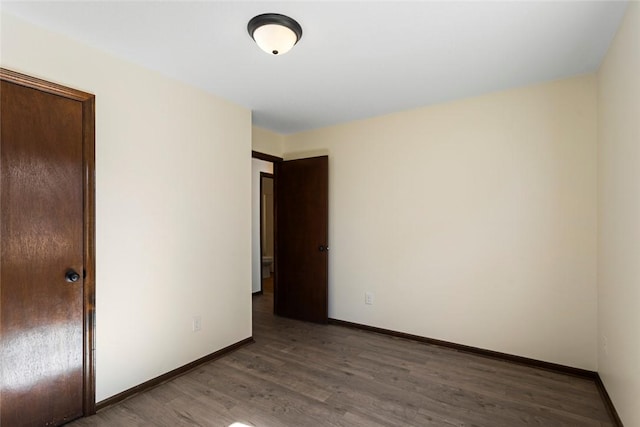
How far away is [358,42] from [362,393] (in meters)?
2.44

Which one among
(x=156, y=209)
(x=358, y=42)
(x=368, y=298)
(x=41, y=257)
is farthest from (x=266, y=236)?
(x=358, y=42)

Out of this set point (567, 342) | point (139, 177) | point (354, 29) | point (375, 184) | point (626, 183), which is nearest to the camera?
point (626, 183)

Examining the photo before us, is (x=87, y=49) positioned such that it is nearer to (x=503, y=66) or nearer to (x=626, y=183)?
(x=503, y=66)

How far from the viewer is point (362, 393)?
231cm

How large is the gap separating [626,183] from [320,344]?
2.71 m

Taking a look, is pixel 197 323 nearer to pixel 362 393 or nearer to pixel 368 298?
pixel 362 393

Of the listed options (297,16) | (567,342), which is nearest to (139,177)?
(297,16)

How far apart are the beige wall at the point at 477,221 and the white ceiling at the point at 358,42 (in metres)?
0.38

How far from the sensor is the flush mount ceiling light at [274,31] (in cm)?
175

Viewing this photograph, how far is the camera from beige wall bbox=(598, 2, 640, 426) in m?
1.62

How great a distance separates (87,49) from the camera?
6.83 feet

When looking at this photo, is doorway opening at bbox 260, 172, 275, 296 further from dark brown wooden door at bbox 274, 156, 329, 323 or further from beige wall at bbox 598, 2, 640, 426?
beige wall at bbox 598, 2, 640, 426

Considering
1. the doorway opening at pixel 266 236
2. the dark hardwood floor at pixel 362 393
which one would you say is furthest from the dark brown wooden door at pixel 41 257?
the doorway opening at pixel 266 236

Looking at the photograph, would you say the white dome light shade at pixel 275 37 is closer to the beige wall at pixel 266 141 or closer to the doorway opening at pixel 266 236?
the beige wall at pixel 266 141
